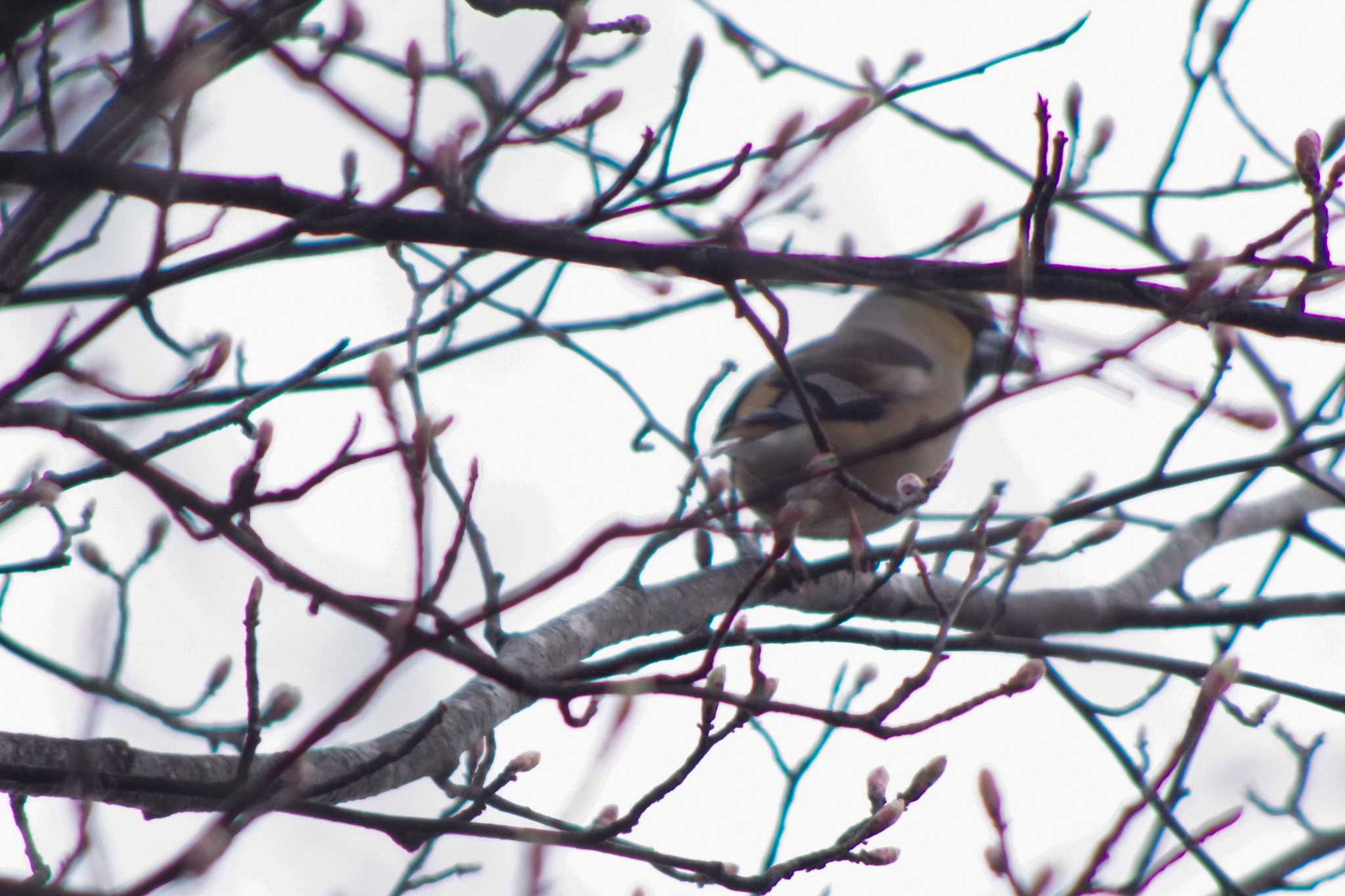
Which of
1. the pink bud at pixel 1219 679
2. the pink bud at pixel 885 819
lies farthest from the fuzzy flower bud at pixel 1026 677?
the pink bud at pixel 885 819

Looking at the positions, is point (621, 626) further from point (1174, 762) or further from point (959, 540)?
point (1174, 762)

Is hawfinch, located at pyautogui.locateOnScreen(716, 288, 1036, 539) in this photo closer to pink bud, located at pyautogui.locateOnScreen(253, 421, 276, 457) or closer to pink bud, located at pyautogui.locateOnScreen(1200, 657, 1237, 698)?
pink bud, located at pyautogui.locateOnScreen(1200, 657, 1237, 698)

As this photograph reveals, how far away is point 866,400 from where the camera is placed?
5254 millimetres

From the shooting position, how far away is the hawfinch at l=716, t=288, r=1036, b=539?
468 cm

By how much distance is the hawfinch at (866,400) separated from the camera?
15.4 feet

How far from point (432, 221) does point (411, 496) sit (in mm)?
621

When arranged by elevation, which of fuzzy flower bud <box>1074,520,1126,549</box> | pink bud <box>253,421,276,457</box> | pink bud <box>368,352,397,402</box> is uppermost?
fuzzy flower bud <box>1074,520,1126,549</box>

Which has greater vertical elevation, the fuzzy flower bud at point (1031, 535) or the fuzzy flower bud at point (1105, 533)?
the fuzzy flower bud at point (1105, 533)

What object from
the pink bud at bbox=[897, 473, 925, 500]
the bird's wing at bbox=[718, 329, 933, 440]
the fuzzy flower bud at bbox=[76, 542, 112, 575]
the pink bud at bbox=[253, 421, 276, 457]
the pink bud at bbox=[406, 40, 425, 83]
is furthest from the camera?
the bird's wing at bbox=[718, 329, 933, 440]

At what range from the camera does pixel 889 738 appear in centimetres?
176

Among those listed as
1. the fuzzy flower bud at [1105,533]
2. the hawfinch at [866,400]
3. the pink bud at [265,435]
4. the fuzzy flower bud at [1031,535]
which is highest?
the hawfinch at [866,400]

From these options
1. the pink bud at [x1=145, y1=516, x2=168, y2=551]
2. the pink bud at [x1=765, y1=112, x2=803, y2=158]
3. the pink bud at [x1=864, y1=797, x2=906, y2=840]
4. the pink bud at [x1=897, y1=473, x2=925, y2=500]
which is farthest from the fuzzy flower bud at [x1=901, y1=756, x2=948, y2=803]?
the pink bud at [x1=145, y1=516, x2=168, y2=551]

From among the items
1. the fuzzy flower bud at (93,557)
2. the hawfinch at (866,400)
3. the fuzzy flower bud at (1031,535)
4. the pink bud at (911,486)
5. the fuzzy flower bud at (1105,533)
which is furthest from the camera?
the hawfinch at (866,400)

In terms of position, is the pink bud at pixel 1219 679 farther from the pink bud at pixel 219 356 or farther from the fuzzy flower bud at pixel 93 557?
the fuzzy flower bud at pixel 93 557
